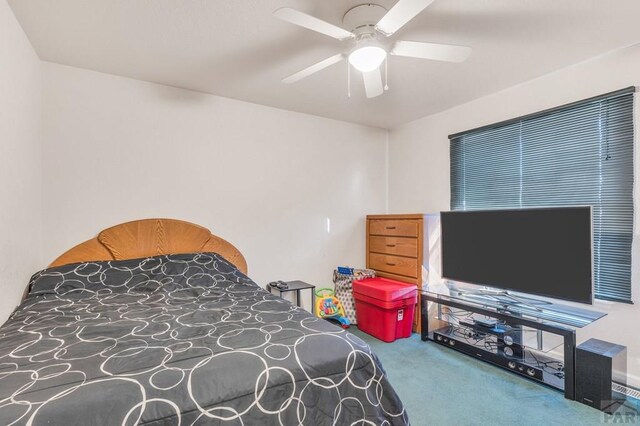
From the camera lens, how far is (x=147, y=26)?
2.03 meters

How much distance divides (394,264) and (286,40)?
96.0 inches

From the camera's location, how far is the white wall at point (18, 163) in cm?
180

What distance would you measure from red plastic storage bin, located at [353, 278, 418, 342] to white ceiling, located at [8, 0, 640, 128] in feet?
6.07

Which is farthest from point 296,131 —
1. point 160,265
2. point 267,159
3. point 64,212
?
point 64,212

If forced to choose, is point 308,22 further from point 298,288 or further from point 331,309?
point 331,309

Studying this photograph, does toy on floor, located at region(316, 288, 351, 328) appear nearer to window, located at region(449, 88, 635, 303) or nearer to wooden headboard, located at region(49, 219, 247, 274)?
wooden headboard, located at region(49, 219, 247, 274)

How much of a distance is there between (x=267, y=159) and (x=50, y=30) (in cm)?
187

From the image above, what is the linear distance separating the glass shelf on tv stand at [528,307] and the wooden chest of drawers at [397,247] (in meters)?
0.38

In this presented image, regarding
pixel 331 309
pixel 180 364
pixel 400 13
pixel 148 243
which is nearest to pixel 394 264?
pixel 331 309

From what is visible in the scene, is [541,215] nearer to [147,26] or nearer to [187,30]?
[187,30]

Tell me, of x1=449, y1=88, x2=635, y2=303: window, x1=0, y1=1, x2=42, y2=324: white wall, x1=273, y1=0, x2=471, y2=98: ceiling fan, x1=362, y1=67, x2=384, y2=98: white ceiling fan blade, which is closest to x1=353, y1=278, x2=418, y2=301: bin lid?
x1=449, y1=88, x2=635, y2=303: window

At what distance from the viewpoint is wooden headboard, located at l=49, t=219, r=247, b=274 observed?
2594mm

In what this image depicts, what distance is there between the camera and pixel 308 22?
1.59m

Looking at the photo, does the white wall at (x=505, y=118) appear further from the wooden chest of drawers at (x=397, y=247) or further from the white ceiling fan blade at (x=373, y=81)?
the white ceiling fan blade at (x=373, y=81)
